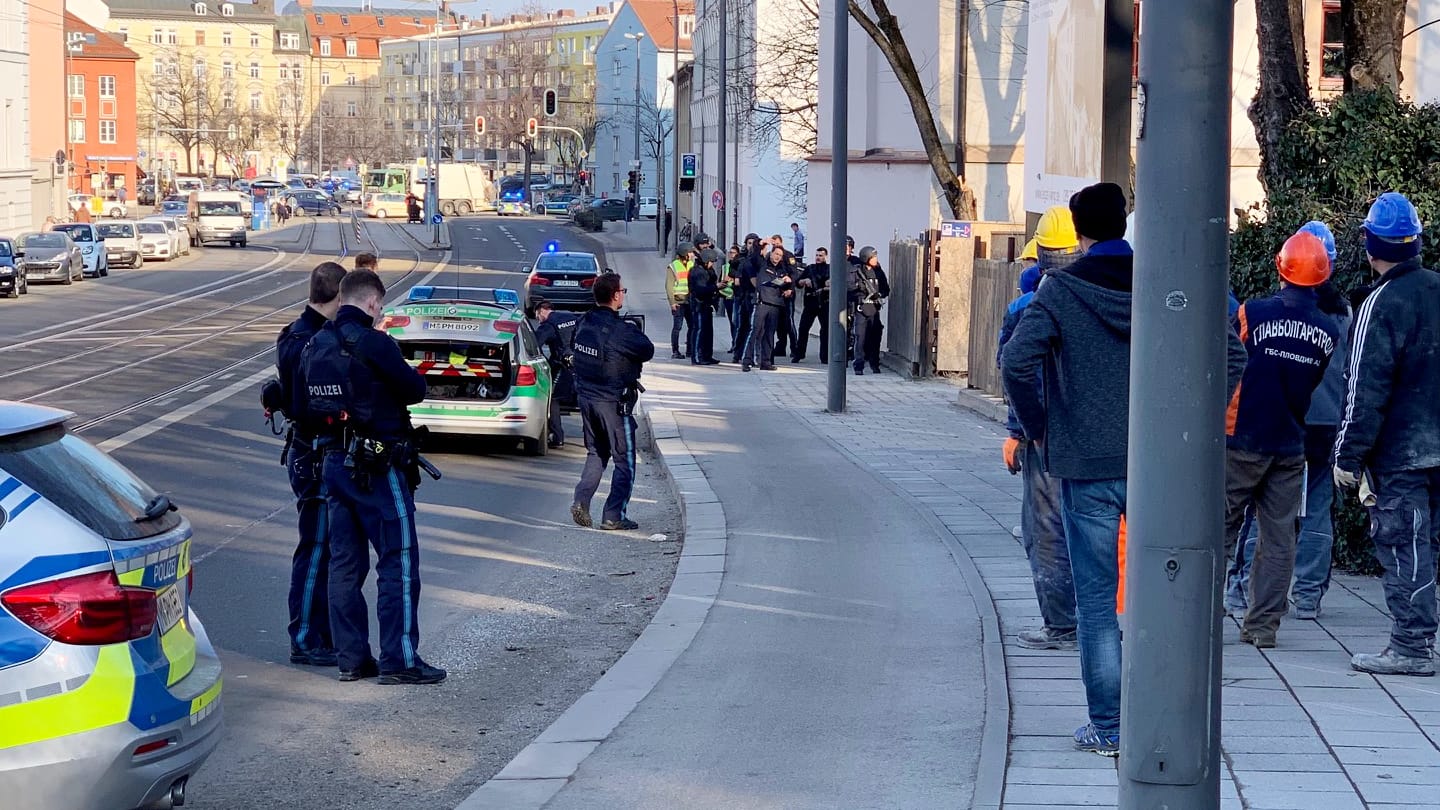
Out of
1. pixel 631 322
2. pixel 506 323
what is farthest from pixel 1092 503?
pixel 506 323

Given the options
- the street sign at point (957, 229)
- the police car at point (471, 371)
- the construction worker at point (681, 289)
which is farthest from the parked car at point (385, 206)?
the police car at point (471, 371)

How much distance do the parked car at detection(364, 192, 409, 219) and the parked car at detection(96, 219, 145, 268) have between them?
1647 inches

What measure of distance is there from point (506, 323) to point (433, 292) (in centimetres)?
373

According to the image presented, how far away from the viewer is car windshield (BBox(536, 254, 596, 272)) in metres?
29.9

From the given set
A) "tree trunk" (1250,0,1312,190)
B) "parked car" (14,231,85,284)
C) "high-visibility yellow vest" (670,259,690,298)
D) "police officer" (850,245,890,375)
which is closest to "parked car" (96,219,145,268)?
"parked car" (14,231,85,284)

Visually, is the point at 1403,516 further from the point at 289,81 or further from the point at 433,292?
the point at 289,81

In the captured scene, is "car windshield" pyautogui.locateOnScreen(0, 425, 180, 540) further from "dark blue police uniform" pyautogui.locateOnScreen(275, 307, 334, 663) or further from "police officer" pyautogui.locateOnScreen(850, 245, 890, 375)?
"police officer" pyautogui.locateOnScreen(850, 245, 890, 375)

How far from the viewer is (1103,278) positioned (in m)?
5.50

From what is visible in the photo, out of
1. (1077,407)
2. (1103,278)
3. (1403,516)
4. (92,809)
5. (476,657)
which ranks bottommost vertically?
(476,657)

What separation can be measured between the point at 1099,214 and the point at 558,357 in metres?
9.36

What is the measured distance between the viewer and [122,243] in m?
54.0

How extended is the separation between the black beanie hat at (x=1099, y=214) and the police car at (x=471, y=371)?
10.2 m

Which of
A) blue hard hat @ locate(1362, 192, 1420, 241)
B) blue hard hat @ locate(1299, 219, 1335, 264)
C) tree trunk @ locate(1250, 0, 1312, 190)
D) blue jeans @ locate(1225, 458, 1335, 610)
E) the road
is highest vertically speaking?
tree trunk @ locate(1250, 0, 1312, 190)

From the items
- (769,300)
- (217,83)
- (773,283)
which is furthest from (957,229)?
(217,83)
